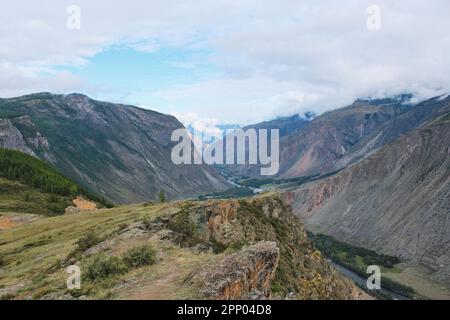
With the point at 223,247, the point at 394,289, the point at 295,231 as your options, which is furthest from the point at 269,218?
the point at 394,289

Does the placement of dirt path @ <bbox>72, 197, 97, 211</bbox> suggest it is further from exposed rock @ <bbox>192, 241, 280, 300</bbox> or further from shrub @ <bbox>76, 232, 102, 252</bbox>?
exposed rock @ <bbox>192, 241, 280, 300</bbox>

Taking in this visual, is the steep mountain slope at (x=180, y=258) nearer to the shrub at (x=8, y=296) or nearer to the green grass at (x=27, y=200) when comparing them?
the shrub at (x=8, y=296)

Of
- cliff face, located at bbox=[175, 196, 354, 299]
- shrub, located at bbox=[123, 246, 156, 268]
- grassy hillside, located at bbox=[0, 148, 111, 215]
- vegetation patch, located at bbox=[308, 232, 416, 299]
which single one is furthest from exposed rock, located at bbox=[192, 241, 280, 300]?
vegetation patch, located at bbox=[308, 232, 416, 299]

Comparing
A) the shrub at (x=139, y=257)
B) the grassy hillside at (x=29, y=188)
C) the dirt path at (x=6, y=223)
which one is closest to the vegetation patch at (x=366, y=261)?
the grassy hillside at (x=29, y=188)

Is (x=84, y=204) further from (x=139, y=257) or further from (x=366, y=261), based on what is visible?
(x=366, y=261)
